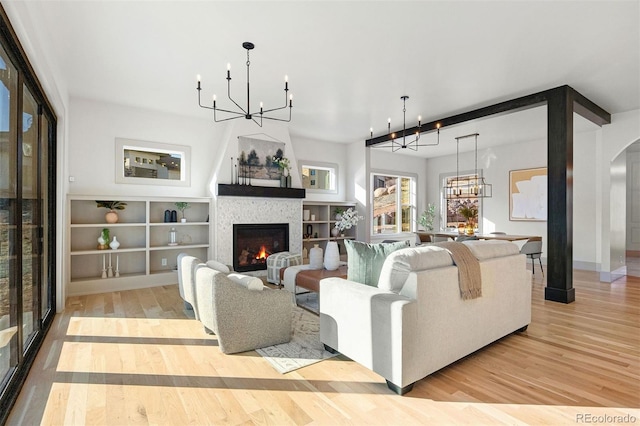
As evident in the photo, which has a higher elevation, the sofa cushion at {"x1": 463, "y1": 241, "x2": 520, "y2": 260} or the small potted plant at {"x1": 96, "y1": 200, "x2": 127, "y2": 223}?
the small potted plant at {"x1": 96, "y1": 200, "x2": 127, "y2": 223}

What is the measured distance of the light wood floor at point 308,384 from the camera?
1961 millimetres

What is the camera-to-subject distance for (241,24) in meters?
3.02

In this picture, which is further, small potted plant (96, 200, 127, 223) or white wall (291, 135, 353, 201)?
white wall (291, 135, 353, 201)

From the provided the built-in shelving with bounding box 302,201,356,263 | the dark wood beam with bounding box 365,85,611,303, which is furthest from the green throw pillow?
the built-in shelving with bounding box 302,201,356,263

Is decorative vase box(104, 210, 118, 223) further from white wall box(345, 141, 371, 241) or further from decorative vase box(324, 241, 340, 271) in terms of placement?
white wall box(345, 141, 371, 241)

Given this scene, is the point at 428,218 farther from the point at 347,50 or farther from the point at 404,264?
the point at 404,264

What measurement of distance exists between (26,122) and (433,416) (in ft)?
12.3

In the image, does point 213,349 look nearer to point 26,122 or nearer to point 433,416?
point 433,416

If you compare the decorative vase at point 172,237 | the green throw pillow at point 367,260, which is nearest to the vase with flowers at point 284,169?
the decorative vase at point 172,237

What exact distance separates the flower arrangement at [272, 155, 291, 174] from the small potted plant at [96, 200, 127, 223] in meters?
2.71

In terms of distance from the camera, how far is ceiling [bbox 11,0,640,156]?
9.29ft

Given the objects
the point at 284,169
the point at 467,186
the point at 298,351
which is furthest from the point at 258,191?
the point at 467,186

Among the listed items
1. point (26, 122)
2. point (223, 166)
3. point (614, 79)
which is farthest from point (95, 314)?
point (614, 79)

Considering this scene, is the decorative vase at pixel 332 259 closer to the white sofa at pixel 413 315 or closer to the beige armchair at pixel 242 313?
the beige armchair at pixel 242 313
